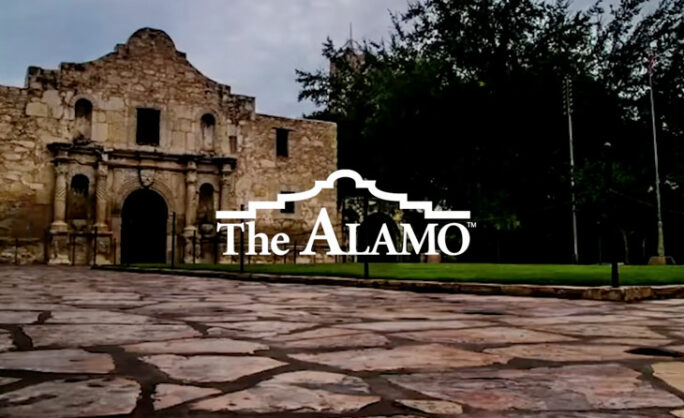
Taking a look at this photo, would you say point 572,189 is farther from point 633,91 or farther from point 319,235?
point 319,235

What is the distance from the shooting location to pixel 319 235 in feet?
77.3

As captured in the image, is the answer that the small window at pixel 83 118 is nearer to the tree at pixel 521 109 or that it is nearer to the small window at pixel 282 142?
the small window at pixel 282 142

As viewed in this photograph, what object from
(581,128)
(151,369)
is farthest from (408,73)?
(151,369)

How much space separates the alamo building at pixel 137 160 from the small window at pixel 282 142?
0.13 feet

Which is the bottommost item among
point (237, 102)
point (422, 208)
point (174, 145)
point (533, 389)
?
point (533, 389)

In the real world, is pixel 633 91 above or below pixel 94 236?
above

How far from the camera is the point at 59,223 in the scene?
1900cm

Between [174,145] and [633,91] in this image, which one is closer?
[174,145]

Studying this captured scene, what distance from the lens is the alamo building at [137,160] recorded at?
752 inches

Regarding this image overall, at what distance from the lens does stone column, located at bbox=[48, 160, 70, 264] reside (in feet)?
61.6

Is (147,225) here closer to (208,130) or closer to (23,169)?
(208,130)

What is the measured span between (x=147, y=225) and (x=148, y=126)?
3370mm

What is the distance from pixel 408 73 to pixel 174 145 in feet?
29.9

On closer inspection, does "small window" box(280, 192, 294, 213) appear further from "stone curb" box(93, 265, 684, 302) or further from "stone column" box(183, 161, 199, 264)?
"stone curb" box(93, 265, 684, 302)
